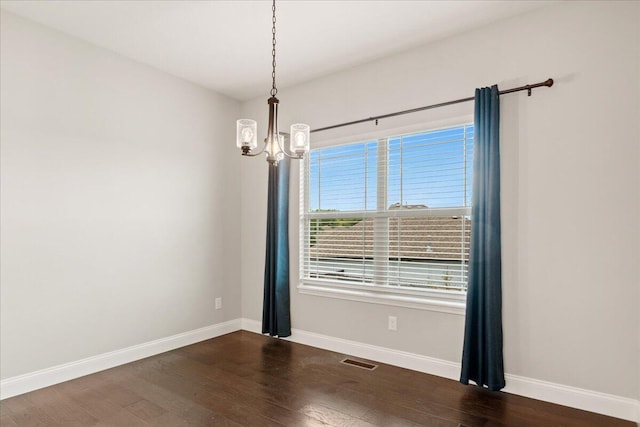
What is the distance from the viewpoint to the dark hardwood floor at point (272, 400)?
92.1 inches

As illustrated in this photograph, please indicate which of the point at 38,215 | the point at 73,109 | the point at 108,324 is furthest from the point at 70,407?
the point at 73,109

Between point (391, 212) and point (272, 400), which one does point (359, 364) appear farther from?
point (391, 212)

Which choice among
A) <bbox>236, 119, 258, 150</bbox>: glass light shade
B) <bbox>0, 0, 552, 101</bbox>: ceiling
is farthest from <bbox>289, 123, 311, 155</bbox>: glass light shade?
<bbox>0, 0, 552, 101</bbox>: ceiling

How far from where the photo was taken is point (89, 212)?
10.3 feet

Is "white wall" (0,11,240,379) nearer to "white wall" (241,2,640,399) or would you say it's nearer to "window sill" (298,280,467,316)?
"window sill" (298,280,467,316)

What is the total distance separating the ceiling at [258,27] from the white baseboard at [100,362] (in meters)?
2.77

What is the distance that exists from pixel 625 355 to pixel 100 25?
4.52 meters

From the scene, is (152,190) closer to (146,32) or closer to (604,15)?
(146,32)

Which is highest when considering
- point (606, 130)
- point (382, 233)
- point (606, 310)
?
point (606, 130)

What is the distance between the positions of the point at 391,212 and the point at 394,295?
0.77 m

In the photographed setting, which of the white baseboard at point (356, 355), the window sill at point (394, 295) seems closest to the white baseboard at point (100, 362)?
the white baseboard at point (356, 355)

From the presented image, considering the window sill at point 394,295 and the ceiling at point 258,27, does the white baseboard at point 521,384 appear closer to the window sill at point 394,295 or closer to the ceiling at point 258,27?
the window sill at point 394,295

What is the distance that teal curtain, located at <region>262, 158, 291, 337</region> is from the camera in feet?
13.0

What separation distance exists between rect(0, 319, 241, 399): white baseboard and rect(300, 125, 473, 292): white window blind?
134cm
